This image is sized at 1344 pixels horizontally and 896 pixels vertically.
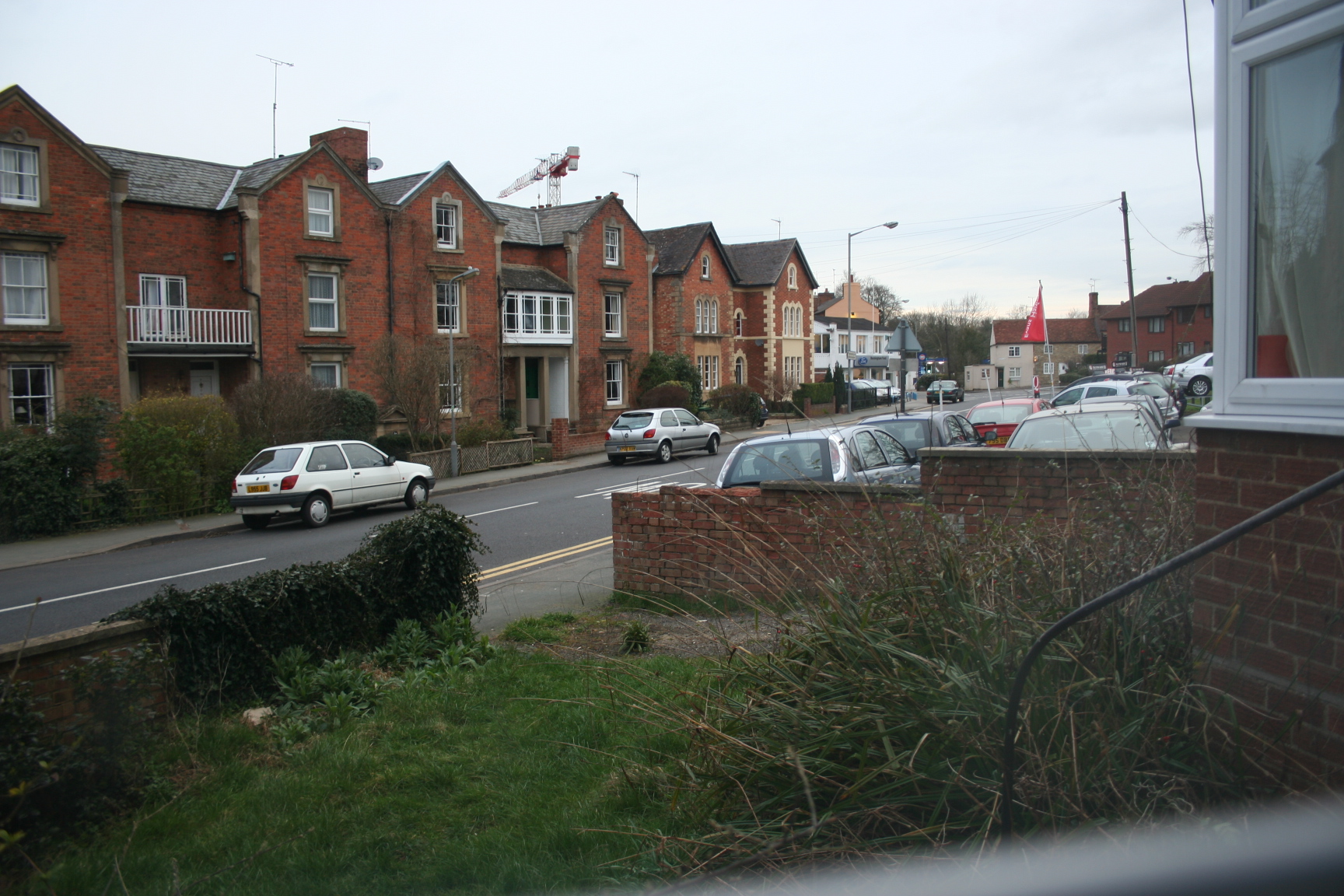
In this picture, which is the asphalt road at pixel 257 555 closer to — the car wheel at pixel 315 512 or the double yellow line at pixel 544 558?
the double yellow line at pixel 544 558

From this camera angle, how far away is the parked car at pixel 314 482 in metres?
18.7

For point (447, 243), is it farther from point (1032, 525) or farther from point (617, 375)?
point (1032, 525)

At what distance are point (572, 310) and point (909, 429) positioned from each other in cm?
2577

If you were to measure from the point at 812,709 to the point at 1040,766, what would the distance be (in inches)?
36.2

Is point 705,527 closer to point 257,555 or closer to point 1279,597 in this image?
point 1279,597

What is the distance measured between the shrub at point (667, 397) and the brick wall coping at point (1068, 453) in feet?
108

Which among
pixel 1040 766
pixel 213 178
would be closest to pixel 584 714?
pixel 1040 766

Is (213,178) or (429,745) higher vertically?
(213,178)

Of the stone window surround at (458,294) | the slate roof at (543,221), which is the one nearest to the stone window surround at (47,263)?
the stone window surround at (458,294)

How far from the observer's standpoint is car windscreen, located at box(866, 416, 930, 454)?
14961mm

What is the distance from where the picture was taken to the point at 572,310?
39562 millimetres

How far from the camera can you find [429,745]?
542cm

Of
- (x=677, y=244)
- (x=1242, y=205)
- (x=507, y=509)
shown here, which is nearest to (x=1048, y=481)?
(x=1242, y=205)

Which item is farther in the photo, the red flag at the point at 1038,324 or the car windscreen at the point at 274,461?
the red flag at the point at 1038,324
